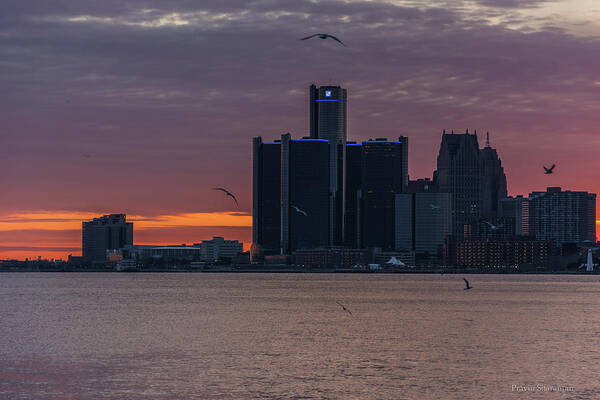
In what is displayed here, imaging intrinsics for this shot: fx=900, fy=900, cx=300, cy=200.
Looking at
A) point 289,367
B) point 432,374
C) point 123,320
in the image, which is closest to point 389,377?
point 432,374

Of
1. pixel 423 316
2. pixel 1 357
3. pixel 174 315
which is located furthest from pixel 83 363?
pixel 423 316

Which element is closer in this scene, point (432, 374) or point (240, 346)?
point (432, 374)

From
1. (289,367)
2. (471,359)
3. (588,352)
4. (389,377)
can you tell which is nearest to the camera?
(389,377)

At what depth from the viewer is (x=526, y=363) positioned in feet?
236

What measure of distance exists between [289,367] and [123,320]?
5173 cm

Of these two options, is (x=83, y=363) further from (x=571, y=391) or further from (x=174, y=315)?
(x=174, y=315)

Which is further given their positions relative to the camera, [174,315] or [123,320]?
[174,315]

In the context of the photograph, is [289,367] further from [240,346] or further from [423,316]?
[423,316]

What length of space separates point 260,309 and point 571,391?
277 ft

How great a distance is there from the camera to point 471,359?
242 feet

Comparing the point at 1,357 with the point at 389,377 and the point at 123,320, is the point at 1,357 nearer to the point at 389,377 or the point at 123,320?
the point at 389,377

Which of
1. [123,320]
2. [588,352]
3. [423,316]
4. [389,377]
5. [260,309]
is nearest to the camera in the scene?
Result: [389,377]

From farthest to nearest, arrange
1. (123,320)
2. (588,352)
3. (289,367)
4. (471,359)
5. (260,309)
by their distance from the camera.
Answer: (260,309)
(123,320)
(588,352)
(471,359)
(289,367)

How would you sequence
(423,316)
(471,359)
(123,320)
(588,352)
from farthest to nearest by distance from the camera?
(423,316) → (123,320) → (588,352) → (471,359)
